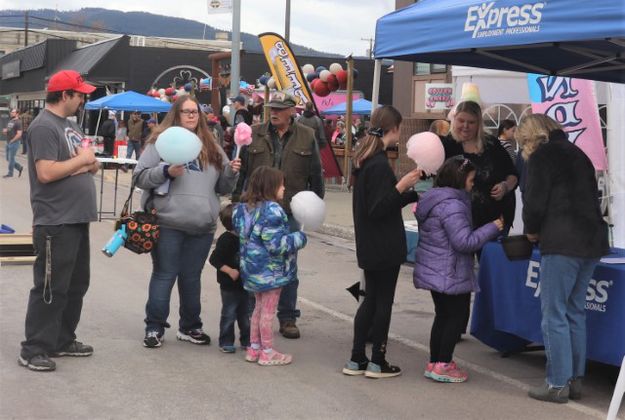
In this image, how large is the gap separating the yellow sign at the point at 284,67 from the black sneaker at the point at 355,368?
44.4ft

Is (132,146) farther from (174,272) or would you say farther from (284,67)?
(174,272)

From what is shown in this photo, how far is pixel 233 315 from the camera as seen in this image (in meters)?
6.63

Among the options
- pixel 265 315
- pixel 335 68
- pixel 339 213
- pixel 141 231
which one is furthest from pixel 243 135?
pixel 335 68

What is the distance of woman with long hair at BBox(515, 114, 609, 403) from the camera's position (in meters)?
5.47

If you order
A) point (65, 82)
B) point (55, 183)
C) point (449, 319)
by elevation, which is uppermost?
point (65, 82)

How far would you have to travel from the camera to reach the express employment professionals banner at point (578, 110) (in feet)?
34.6

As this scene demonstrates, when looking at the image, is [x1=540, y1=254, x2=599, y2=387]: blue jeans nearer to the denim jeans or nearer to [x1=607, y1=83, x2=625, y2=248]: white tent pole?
[x1=607, y1=83, x2=625, y2=248]: white tent pole

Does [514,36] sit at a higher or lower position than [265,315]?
higher

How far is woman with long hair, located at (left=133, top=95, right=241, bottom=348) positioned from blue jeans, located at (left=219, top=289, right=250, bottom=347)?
331mm

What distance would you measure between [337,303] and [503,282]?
102 inches

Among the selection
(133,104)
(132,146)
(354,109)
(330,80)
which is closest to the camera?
(330,80)

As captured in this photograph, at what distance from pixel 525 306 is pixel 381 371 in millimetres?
1113

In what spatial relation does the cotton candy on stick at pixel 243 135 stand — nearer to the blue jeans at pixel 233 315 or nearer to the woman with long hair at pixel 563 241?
the blue jeans at pixel 233 315

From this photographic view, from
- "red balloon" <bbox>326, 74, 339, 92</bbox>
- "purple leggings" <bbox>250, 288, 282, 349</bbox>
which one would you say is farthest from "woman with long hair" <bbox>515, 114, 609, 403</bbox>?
"red balloon" <bbox>326, 74, 339, 92</bbox>
